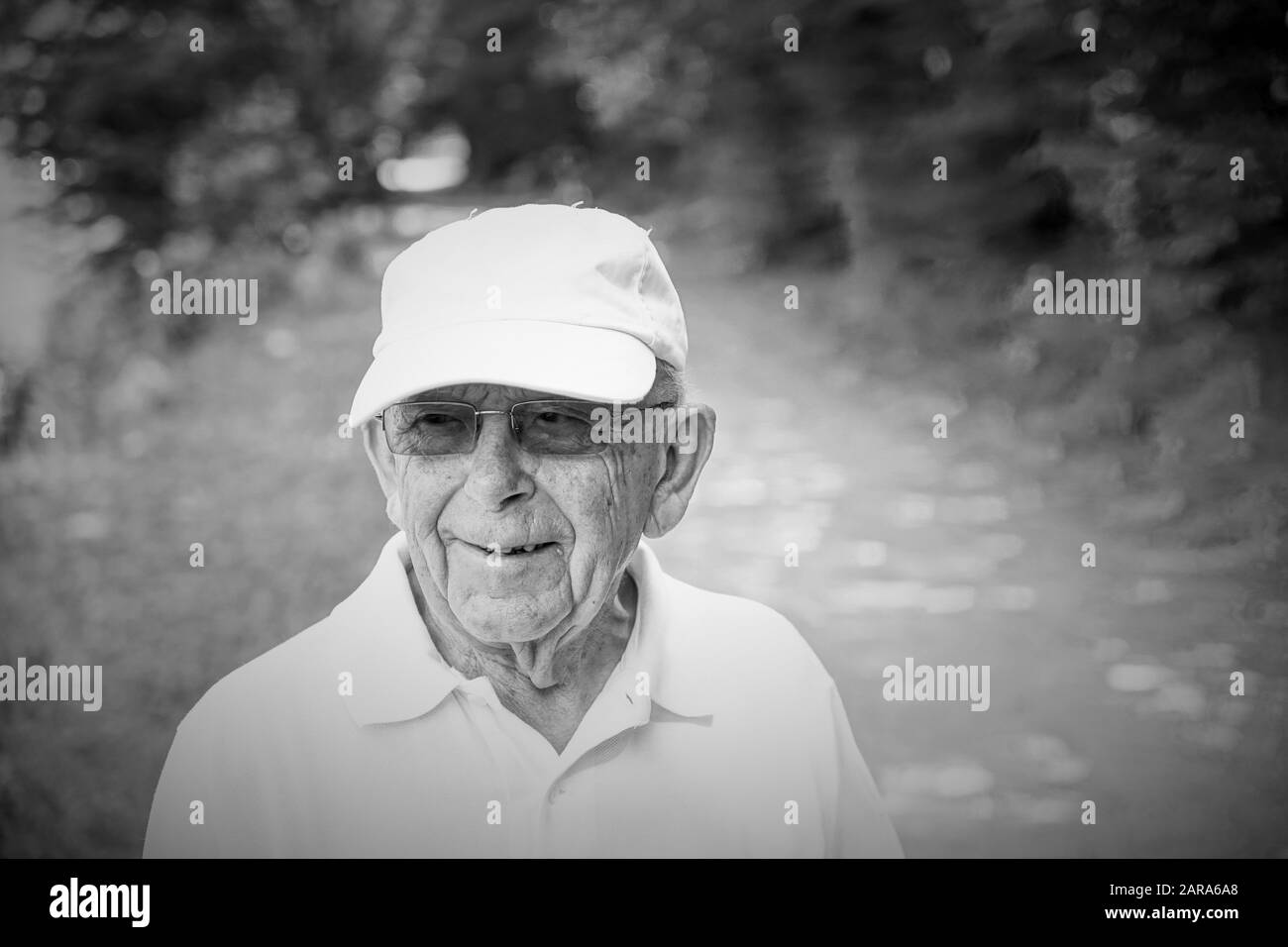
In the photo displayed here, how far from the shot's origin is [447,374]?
1.40 meters

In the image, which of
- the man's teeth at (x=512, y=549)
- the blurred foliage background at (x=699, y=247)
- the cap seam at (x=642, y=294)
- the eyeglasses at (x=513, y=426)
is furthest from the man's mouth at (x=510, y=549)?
the blurred foliage background at (x=699, y=247)

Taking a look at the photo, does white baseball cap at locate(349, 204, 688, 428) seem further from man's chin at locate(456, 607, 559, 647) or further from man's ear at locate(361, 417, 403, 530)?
man's chin at locate(456, 607, 559, 647)

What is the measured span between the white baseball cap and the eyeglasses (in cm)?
5

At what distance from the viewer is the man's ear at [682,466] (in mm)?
1635

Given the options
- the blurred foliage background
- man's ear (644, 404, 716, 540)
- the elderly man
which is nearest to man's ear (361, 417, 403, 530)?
the elderly man

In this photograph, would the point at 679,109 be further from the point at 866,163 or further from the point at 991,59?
the point at 991,59

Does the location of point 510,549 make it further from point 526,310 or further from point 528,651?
point 526,310

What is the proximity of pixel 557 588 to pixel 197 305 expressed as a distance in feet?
4.59

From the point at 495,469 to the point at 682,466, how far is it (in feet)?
1.04

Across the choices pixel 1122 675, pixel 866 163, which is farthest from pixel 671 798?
pixel 866 163

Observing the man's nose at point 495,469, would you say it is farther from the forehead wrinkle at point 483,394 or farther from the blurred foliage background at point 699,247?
the blurred foliage background at point 699,247

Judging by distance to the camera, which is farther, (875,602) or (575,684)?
(875,602)

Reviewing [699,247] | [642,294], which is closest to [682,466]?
[642,294]

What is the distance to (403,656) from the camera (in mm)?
1582
